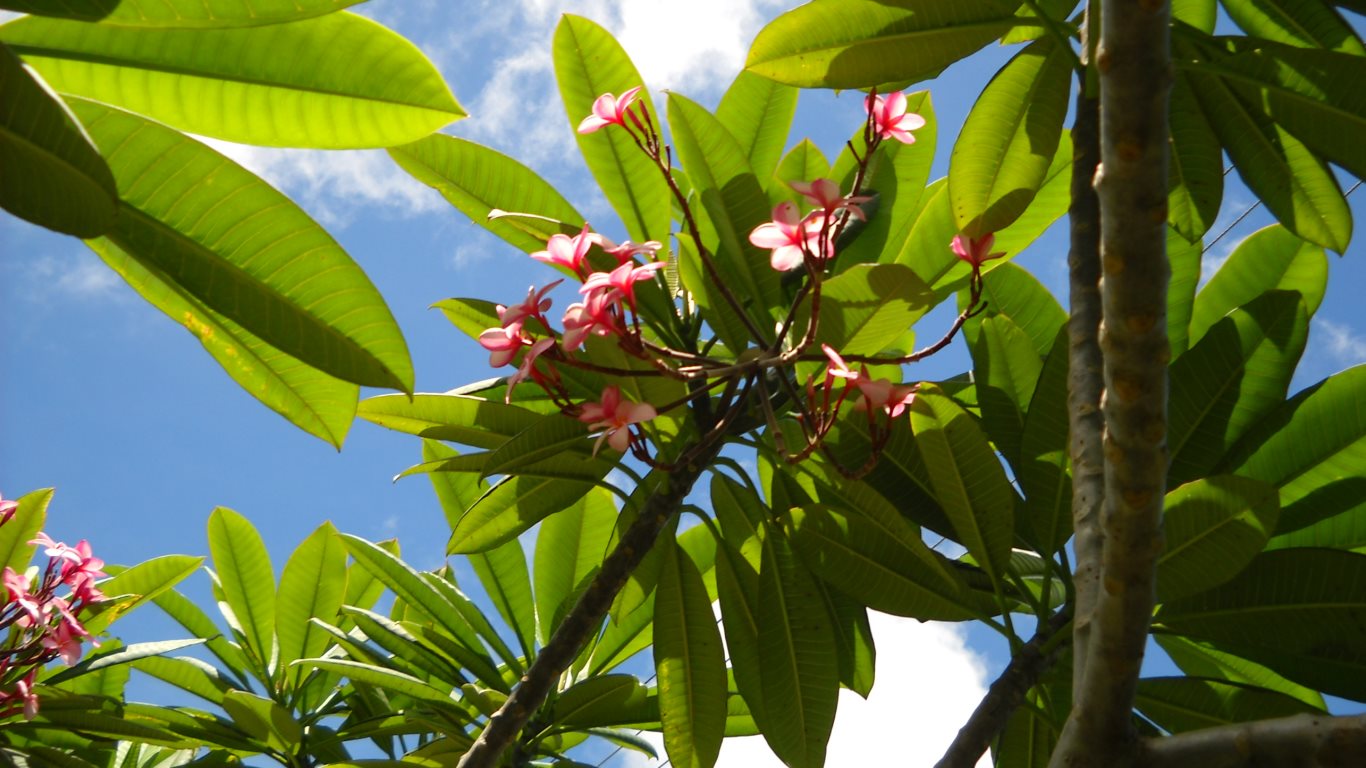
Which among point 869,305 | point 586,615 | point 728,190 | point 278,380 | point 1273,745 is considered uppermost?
point 728,190

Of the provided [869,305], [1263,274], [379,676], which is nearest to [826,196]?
[869,305]

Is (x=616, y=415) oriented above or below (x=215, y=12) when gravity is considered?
below

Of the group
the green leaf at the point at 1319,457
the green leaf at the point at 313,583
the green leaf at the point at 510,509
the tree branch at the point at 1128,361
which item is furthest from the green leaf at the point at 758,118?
the green leaf at the point at 313,583

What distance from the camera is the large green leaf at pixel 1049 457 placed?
150cm

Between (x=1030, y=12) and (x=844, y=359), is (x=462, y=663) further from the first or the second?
(x=1030, y=12)

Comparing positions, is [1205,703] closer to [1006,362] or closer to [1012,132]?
[1006,362]

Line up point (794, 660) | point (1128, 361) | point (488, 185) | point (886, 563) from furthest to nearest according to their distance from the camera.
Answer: point (488, 185) < point (794, 660) < point (886, 563) < point (1128, 361)

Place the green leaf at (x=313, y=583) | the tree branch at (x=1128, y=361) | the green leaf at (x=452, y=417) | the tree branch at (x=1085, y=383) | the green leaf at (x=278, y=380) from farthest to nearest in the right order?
1. the green leaf at (x=313, y=583)
2. the green leaf at (x=452, y=417)
3. the green leaf at (x=278, y=380)
4. the tree branch at (x=1085, y=383)
5. the tree branch at (x=1128, y=361)

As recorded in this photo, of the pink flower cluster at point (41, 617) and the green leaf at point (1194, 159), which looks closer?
the green leaf at point (1194, 159)

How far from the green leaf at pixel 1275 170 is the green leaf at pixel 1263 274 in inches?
3.4

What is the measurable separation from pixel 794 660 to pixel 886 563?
0.23 meters

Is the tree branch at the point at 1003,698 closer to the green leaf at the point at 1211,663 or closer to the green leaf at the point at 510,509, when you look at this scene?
the green leaf at the point at 1211,663

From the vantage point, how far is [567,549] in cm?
223

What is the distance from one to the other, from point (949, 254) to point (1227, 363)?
422 mm
